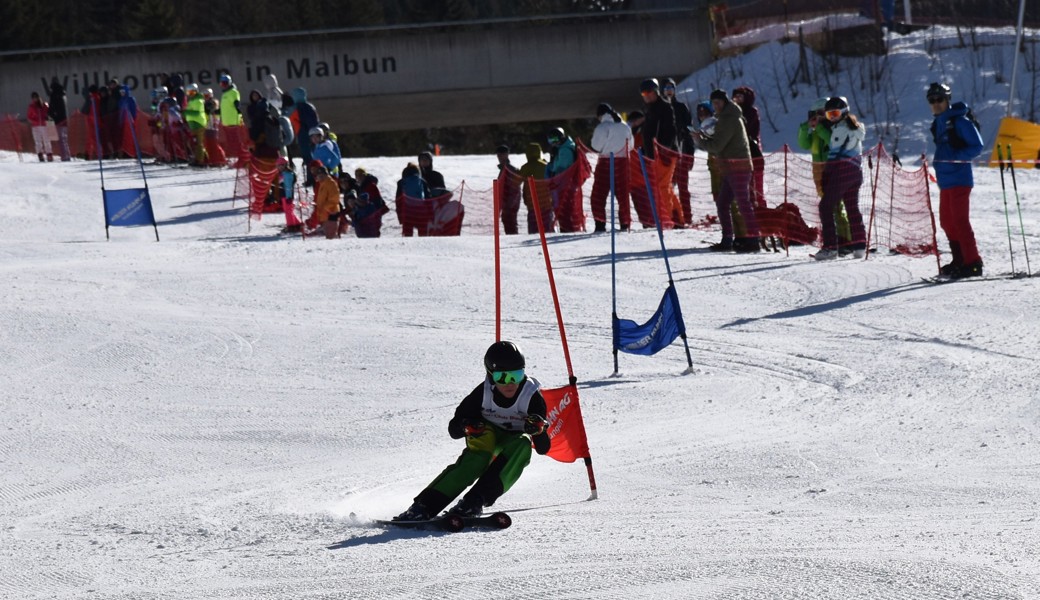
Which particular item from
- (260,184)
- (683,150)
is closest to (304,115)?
(260,184)

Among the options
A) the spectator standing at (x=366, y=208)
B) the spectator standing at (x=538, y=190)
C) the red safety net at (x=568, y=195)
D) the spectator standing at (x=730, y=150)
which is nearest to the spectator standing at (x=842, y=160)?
the spectator standing at (x=730, y=150)

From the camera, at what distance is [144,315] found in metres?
13.2

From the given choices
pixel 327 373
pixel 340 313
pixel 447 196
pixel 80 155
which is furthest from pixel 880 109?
pixel 327 373

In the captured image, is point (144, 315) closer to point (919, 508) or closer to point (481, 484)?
point (481, 484)

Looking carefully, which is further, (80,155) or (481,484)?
(80,155)

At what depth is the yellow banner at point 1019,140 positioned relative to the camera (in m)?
15.2

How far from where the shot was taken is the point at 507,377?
712 centimetres

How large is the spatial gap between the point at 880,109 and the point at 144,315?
20.8m

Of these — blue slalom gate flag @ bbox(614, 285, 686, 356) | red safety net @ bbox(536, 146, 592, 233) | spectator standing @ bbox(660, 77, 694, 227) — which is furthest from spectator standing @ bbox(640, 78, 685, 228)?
blue slalom gate flag @ bbox(614, 285, 686, 356)

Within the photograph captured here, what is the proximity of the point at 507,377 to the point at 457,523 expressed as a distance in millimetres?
822

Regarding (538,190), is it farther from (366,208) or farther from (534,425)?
(534,425)

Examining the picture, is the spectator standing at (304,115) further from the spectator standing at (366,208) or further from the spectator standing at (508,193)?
the spectator standing at (508,193)

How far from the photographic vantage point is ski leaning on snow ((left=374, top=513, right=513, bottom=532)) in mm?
6711

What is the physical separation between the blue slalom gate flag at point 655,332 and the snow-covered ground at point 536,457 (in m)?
0.26
